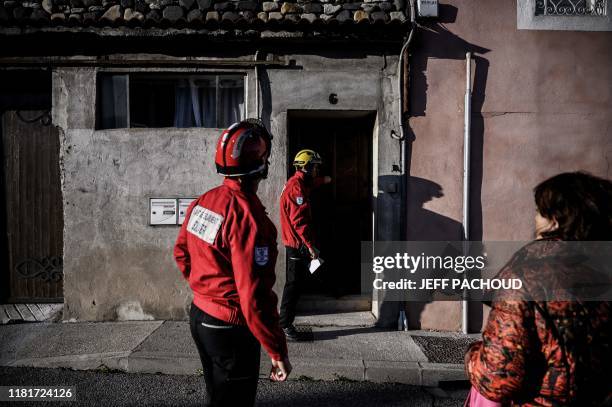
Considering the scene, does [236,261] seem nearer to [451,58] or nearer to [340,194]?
[340,194]

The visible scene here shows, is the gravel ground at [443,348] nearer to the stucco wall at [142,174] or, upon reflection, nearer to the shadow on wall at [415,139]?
the shadow on wall at [415,139]

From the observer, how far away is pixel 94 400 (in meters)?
3.98

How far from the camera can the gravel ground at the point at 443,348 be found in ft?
16.2

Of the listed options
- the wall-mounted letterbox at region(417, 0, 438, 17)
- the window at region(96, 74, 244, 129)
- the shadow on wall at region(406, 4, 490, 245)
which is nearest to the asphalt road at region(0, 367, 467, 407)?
the shadow on wall at region(406, 4, 490, 245)

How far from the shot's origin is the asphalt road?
158 inches

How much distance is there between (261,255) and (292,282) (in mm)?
3260

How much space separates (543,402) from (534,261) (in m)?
0.51

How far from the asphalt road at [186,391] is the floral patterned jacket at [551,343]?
2651mm

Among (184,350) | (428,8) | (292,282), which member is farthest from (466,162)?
(184,350)

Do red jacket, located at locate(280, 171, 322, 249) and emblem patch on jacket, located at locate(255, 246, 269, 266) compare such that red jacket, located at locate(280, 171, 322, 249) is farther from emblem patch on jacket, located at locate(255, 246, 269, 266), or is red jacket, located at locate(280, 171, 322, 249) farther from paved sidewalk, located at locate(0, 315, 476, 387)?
emblem patch on jacket, located at locate(255, 246, 269, 266)

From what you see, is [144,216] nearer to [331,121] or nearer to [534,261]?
[331,121]

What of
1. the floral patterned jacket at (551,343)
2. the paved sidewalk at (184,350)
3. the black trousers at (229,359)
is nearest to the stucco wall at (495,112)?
the paved sidewalk at (184,350)

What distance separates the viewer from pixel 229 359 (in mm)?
2318

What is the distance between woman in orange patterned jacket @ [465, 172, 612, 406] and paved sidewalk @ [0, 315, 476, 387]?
10.1 ft
